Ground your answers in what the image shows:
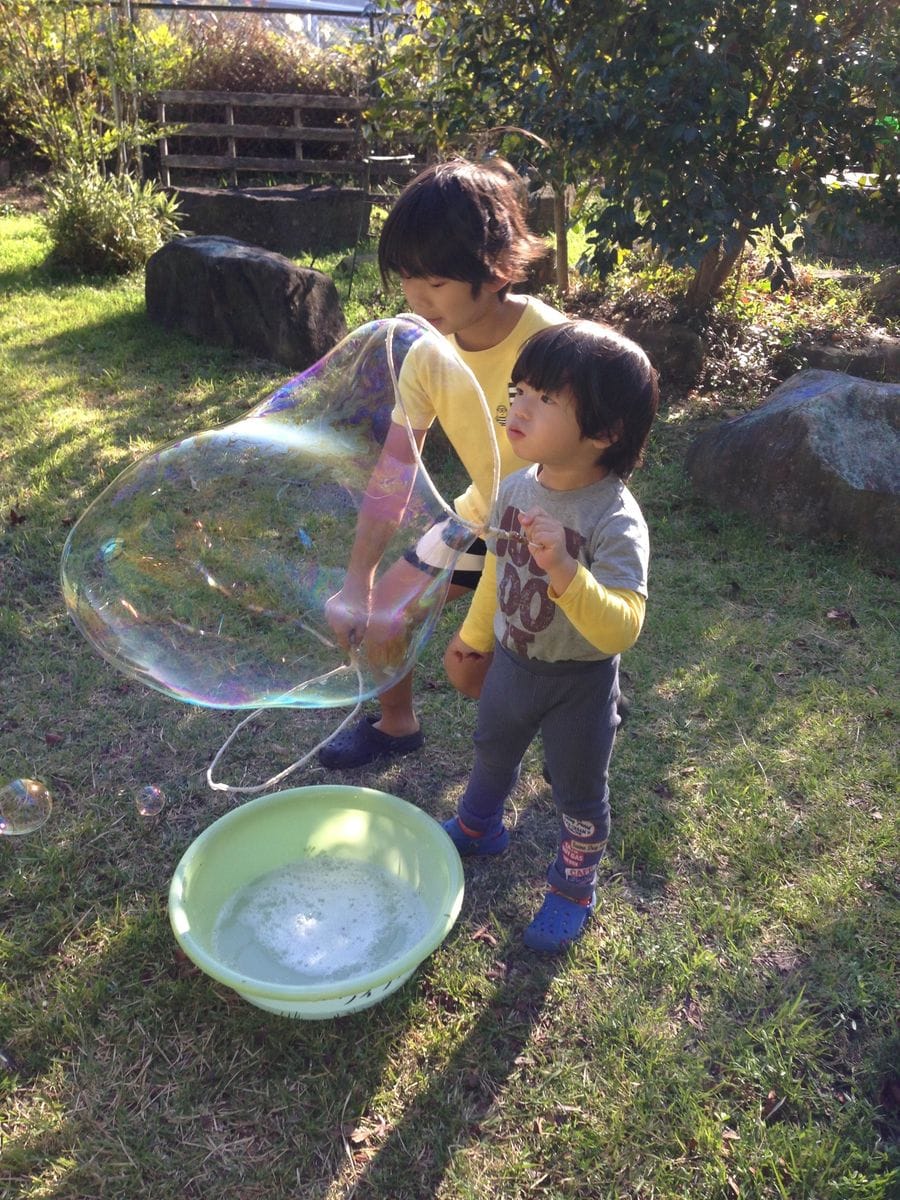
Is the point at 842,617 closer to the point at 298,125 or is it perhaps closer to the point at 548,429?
the point at 548,429

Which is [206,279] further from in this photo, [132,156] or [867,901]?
[867,901]

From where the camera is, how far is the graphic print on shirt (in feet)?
6.37

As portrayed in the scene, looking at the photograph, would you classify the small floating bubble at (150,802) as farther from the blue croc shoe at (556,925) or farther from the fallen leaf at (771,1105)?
the fallen leaf at (771,1105)

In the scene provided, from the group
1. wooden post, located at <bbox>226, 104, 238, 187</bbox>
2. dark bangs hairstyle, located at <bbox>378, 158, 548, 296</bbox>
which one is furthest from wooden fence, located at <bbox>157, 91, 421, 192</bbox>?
dark bangs hairstyle, located at <bbox>378, 158, 548, 296</bbox>

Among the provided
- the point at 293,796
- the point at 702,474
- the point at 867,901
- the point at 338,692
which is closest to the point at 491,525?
the point at 338,692

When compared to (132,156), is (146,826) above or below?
below

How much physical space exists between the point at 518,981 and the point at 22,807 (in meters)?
1.36

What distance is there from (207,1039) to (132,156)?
910cm

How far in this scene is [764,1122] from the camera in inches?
75.4

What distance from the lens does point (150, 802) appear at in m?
2.62

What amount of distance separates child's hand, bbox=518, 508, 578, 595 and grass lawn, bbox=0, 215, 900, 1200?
1.10m

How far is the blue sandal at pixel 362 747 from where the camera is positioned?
9.31ft

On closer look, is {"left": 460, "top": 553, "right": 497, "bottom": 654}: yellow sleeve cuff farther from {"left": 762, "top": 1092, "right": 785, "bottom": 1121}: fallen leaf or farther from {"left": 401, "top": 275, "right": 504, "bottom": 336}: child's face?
{"left": 762, "top": 1092, "right": 785, "bottom": 1121}: fallen leaf

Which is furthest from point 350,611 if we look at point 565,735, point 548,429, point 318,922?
point 318,922
